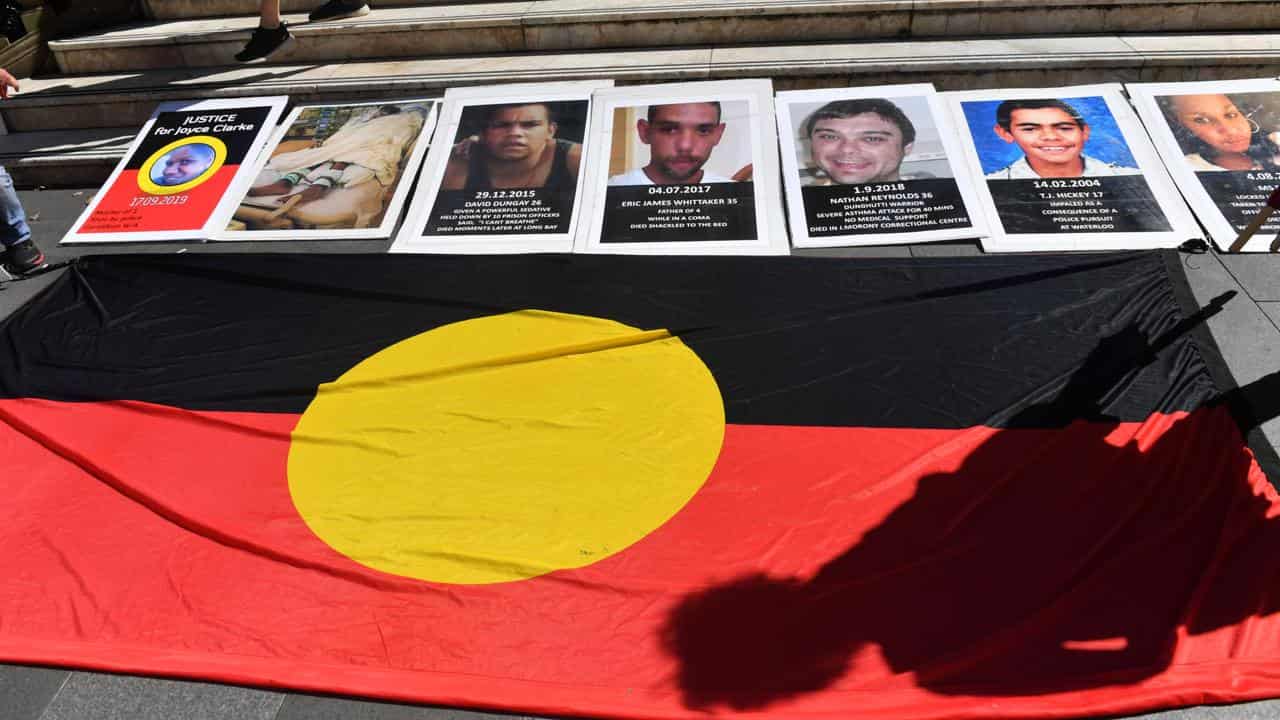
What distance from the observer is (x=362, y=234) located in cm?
508

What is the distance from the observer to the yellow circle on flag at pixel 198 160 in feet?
18.3

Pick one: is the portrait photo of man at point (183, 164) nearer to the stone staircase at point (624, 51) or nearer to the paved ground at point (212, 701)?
the stone staircase at point (624, 51)

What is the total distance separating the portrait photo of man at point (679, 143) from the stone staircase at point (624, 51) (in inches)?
20.2

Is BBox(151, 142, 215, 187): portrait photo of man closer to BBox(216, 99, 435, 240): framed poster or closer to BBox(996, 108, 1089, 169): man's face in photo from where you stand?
BBox(216, 99, 435, 240): framed poster

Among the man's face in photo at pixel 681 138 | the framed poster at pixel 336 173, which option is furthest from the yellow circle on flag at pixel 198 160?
the man's face in photo at pixel 681 138

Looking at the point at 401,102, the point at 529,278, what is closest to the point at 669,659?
the point at 529,278

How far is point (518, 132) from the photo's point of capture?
5539 millimetres

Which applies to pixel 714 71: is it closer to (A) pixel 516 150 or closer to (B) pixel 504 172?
(A) pixel 516 150

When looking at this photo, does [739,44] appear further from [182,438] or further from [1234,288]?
[182,438]
